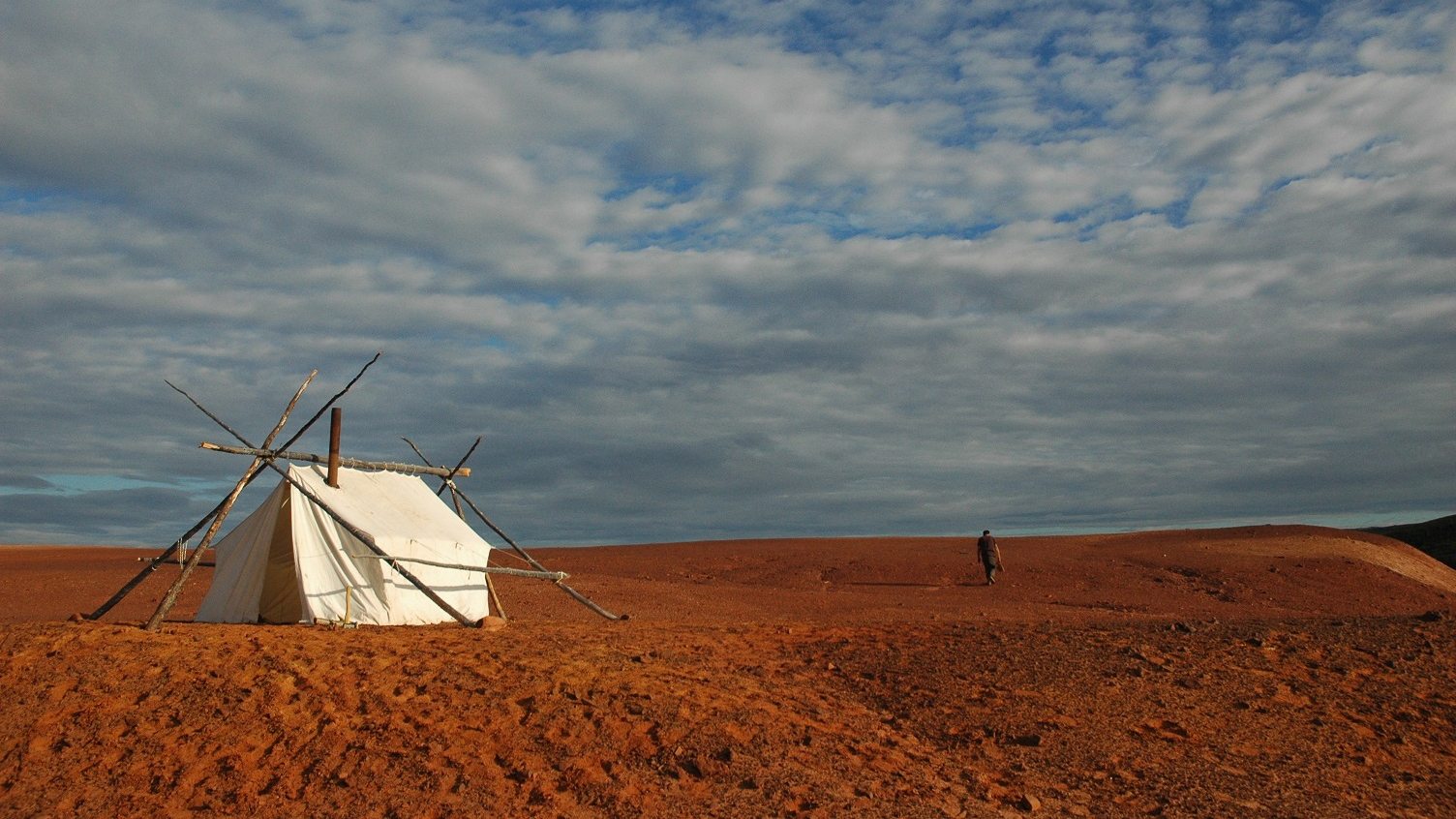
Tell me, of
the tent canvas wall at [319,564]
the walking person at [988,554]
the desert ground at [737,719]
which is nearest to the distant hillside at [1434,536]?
the walking person at [988,554]

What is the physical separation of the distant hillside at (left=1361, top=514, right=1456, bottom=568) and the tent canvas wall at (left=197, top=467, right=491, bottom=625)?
4899 centimetres

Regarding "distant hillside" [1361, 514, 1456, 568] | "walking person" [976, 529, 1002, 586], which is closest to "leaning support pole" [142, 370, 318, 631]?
"walking person" [976, 529, 1002, 586]

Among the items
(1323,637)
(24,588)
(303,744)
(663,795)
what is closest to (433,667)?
(303,744)

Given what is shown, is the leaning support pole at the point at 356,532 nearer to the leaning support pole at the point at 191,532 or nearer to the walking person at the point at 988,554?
the leaning support pole at the point at 191,532

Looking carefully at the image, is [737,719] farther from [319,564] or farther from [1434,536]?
[1434,536]

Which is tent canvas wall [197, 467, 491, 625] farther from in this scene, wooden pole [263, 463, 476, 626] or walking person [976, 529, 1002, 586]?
walking person [976, 529, 1002, 586]

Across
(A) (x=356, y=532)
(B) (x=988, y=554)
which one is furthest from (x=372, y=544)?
(B) (x=988, y=554)

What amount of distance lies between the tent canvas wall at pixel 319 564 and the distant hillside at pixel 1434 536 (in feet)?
161

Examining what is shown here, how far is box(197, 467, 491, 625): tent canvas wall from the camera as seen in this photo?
14.4 m

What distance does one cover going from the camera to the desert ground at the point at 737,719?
8.22 m

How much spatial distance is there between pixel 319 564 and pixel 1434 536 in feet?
198

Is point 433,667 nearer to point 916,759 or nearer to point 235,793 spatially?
point 235,793

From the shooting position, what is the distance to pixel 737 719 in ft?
31.5

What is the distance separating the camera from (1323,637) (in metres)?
13.1
